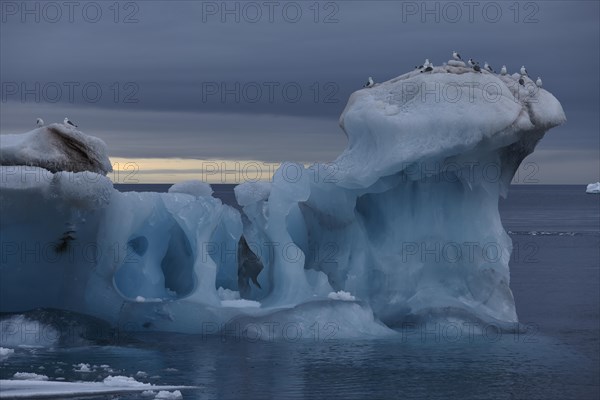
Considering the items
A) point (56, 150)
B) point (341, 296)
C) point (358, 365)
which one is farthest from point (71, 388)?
point (341, 296)

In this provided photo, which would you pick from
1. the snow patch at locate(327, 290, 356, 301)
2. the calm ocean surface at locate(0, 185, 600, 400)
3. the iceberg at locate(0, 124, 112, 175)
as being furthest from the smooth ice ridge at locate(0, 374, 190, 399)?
the snow patch at locate(327, 290, 356, 301)

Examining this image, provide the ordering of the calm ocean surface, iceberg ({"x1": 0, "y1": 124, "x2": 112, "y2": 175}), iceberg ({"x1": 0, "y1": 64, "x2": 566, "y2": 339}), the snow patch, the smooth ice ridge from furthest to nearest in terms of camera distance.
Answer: the snow patch
iceberg ({"x1": 0, "y1": 64, "x2": 566, "y2": 339})
iceberg ({"x1": 0, "y1": 124, "x2": 112, "y2": 175})
the calm ocean surface
the smooth ice ridge

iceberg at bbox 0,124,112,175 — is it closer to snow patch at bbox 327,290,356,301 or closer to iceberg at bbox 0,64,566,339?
iceberg at bbox 0,64,566,339

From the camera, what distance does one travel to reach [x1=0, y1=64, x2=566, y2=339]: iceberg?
22312 millimetres

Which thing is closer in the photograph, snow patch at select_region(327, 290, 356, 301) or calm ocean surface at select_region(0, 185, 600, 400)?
calm ocean surface at select_region(0, 185, 600, 400)

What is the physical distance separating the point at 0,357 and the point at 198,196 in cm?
595

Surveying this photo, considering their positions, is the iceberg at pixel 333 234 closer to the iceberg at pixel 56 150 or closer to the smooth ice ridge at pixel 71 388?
the iceberg at pixel 56 150

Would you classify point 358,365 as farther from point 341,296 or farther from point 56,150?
point 56,150

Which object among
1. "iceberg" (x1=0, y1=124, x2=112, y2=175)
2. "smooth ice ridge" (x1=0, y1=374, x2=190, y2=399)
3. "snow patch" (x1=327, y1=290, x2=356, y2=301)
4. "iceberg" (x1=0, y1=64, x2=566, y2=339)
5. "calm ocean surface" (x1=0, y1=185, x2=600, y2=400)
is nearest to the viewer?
"smooth ice ridge" (x1=0, y1=374, x2=190, y2=399)

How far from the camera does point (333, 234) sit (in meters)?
24.4

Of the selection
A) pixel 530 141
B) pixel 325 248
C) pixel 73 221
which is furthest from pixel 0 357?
pixel 530 141

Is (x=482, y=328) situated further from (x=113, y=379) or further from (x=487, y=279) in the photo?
(x=113, y=379)

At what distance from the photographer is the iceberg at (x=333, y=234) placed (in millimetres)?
22312

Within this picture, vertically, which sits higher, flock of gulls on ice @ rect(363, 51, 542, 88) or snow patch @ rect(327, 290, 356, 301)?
flock of gulls on ice @ rect(363, 51, 542, 88)
